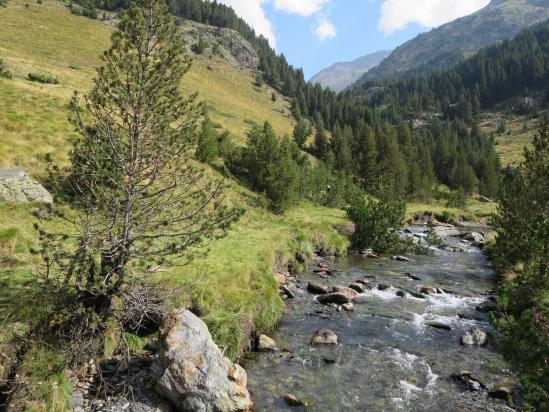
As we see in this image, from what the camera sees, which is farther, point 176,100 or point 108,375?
point 176,100

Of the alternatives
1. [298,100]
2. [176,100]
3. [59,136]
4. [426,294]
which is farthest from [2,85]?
[298,100]

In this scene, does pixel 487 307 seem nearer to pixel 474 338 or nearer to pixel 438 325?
pixel 438 325

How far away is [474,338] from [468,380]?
3.92 metres

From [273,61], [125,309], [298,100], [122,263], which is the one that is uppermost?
[273,61]

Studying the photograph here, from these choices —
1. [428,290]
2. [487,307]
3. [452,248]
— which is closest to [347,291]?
[428,290]

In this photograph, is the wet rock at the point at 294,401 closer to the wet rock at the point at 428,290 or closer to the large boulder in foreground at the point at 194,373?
the large boulder in foreground at the point at 194,373

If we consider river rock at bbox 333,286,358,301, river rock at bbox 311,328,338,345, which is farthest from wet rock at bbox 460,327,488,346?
river rock at bbox 333,286,358,301

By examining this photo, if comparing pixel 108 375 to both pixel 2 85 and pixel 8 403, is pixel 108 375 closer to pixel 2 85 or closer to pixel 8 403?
pixel 8 403

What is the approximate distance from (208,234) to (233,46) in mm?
198937

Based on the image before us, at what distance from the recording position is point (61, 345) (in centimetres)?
1099

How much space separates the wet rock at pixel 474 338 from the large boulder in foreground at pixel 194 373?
1048 centimetres

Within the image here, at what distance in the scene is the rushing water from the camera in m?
12.6

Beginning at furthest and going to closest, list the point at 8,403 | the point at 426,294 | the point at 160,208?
the point at 426,294, the point at 160,208, the point at 8,403

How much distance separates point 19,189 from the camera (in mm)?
21438
